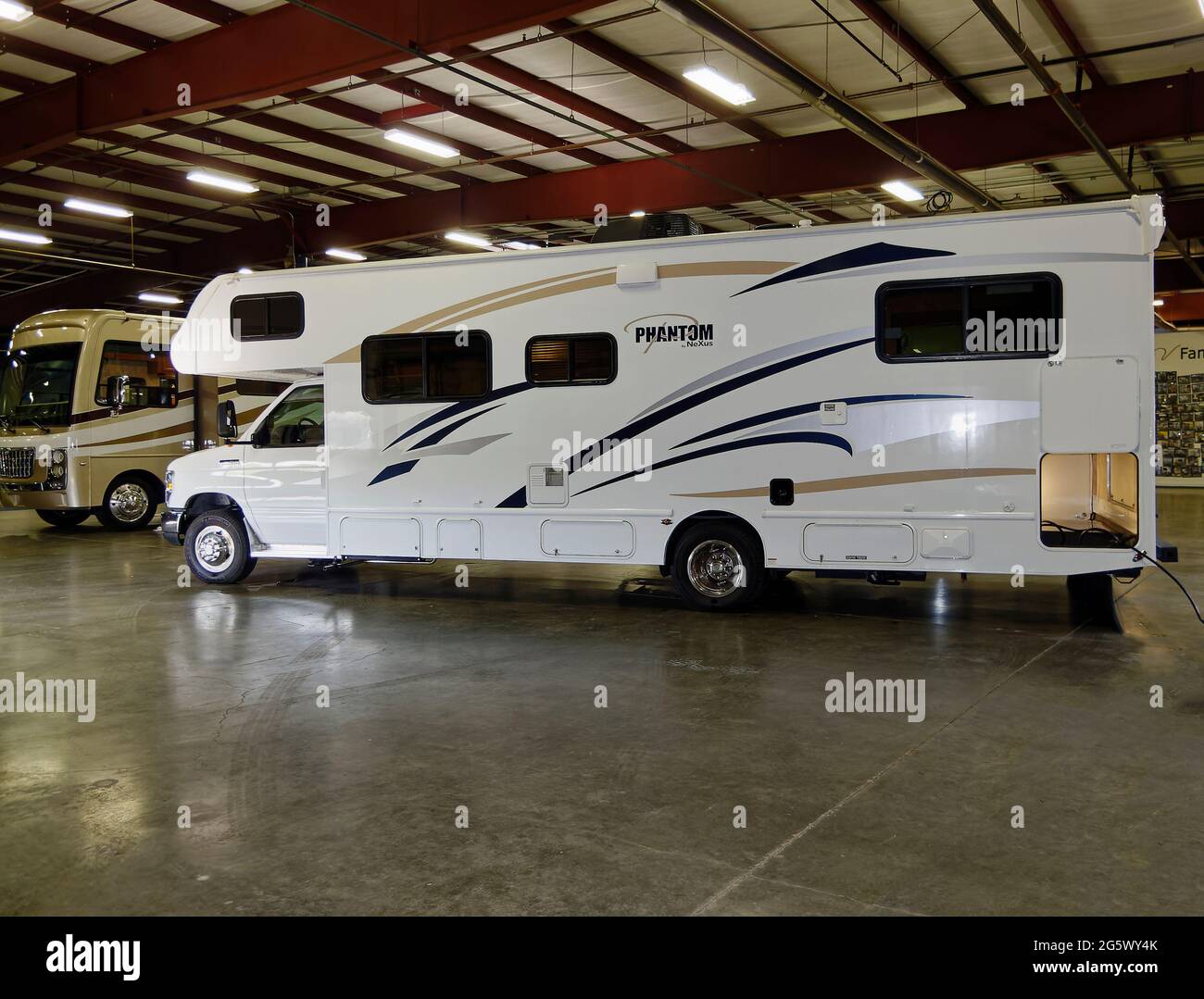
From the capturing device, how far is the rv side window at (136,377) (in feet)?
49.3

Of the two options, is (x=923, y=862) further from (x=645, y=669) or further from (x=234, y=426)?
(x=234, y=426)

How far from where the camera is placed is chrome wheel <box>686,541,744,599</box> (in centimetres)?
817

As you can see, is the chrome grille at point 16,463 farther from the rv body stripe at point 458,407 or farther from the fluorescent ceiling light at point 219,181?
the rv body stripe at point 458,407

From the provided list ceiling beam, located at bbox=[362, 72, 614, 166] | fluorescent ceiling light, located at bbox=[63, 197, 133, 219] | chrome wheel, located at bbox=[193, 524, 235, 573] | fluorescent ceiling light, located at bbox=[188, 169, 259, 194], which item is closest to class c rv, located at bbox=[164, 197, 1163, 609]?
chrome wheel, located at bbox=[193, 524, 235, 573]

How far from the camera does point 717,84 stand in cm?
1057

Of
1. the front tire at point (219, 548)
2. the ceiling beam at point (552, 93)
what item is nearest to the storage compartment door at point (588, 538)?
the front tire at point (219, 548)

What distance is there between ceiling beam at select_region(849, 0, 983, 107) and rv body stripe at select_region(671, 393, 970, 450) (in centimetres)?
478

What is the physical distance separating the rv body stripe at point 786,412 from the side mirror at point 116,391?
10.5 metres

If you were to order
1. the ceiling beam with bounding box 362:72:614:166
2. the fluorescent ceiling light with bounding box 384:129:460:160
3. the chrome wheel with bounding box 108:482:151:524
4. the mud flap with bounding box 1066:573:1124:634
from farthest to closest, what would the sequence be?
the chrome wheel with bounding box 108:482:151:524
the fluorescent ceiling light with bounding box 384:129:460:160
the ceiling beam with bounding box 362:72:614:166
the mud flap with bounding box 1066:573:1124:634

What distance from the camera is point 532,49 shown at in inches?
448

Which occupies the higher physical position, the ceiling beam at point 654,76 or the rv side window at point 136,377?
the ceiling beam at point 654,76

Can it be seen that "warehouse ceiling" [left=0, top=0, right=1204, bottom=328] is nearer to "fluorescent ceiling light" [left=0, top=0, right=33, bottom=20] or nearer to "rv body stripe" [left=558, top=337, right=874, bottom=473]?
"fluorescent ceiling light" [left=0, top=0, right=33, bottom=20]

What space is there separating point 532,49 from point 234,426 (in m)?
5.54

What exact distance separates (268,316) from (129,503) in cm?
772
